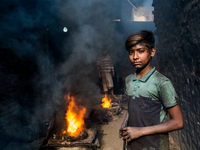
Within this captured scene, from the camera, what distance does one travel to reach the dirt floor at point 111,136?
4.21m

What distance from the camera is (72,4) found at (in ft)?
26.6

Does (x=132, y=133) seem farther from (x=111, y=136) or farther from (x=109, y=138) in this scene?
(x=111, y=136)

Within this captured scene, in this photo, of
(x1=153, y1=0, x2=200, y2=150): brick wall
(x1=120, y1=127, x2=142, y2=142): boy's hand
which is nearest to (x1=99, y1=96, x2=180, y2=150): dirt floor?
(x1=153, y1=0, x2=200, y2=150): brick wall

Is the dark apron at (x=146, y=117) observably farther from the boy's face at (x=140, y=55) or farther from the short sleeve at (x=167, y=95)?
the boy's face at (x=140, y=55)

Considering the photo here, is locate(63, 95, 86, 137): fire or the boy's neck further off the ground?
the boy's neck

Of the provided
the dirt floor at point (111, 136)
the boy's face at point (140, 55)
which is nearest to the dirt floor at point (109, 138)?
the dirt floor at point (111, 136)

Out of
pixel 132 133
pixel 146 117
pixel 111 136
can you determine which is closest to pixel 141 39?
pixel 146 117

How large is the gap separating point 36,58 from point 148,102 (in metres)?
4.91

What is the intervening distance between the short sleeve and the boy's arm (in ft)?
0.20

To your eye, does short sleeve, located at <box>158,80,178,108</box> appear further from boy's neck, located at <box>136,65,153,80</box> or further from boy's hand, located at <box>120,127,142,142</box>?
boy's hand, located at <box>120,127,142,142</box>

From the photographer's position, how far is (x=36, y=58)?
5.32m

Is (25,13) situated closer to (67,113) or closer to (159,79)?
(67,113)

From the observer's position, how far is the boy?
Answer: 1355mm

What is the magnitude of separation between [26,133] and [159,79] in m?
4.66
